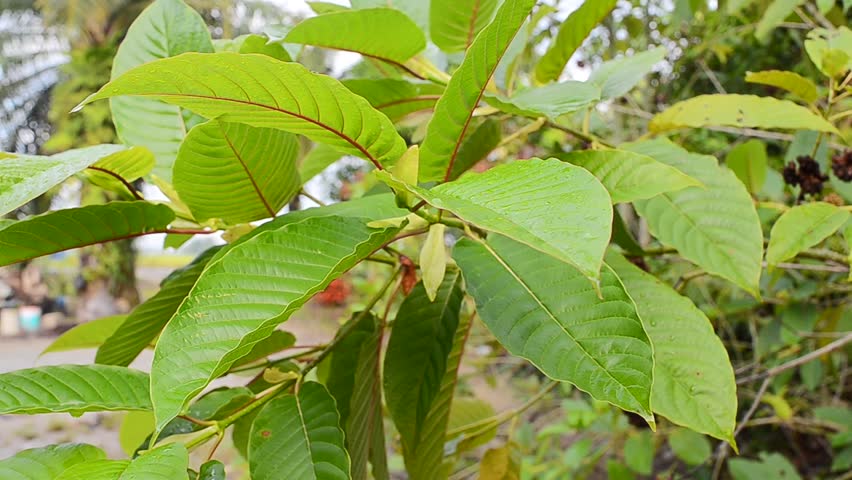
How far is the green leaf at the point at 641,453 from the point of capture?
1.37 metres

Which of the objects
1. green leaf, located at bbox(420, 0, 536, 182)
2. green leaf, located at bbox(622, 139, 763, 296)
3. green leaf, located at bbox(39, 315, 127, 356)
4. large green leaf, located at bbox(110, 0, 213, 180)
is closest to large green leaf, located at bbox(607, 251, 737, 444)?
green leaf, located at bbox(622, 139, 763, 296)

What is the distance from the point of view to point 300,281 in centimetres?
36

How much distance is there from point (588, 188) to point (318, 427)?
25cm

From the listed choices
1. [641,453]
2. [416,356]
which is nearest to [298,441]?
[416,356]

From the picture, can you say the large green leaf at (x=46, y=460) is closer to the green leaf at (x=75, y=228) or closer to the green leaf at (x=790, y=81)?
the green leaf at (x=75, y=228)

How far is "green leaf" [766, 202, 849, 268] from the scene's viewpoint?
0.58 m

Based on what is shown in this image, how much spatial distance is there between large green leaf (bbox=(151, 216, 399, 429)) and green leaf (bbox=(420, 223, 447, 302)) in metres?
0.06

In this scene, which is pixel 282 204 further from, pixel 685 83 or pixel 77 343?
pixel 685 83

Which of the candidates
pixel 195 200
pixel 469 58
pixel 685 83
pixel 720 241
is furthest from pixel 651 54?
pixel 685 83

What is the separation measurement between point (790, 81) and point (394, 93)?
433mm

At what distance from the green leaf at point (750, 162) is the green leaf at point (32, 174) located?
33.3 inches

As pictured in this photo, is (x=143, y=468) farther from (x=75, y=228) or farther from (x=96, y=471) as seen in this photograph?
(x=75, y=228)

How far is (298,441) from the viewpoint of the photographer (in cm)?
42

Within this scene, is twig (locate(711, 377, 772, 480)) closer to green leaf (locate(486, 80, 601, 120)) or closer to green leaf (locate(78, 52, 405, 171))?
green leaf (locate(486, 80, 601, 120))
